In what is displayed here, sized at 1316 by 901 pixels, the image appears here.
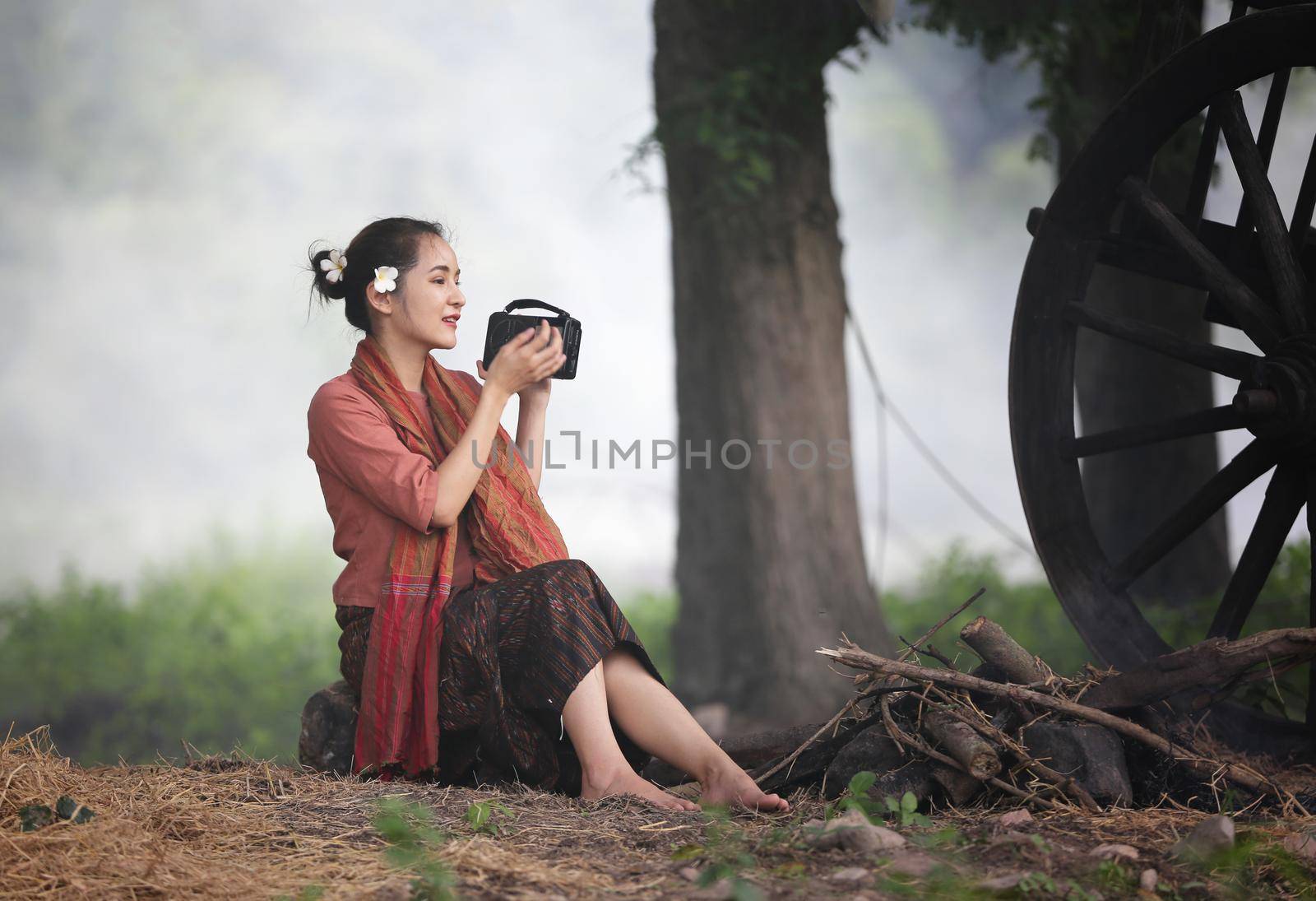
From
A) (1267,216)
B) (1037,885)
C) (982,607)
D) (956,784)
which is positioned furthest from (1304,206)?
(982,607)

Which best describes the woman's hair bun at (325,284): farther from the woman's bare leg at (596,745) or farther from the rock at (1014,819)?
the rock at (1014,819)

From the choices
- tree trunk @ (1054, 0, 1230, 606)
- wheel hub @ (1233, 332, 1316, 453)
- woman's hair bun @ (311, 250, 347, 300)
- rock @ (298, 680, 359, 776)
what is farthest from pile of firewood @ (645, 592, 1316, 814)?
tree trunk @ (1054, 0, 1230, 606)

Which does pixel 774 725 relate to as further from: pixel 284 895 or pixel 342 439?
pixel 284 895

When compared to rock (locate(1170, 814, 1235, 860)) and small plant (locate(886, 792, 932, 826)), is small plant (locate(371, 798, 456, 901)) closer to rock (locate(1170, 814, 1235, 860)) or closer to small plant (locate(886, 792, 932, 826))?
small plant (locate(886, 792, 932, 826))

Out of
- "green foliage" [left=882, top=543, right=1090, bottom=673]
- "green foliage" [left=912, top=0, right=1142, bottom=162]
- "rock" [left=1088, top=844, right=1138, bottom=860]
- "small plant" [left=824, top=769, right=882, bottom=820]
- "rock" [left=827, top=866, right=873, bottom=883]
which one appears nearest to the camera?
"rock" [left=827, top=866, right=873, bottom=883]

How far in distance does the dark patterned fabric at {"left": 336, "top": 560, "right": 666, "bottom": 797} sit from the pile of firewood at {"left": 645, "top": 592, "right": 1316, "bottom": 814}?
0.51 meters

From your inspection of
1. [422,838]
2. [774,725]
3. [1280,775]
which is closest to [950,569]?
[774,725]

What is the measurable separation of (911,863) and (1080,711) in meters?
0.75

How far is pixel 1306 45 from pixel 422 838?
2534 millimetres

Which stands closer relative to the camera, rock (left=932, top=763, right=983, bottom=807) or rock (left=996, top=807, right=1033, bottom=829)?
rock (left=996, top=807, right=1033, bottom=829)

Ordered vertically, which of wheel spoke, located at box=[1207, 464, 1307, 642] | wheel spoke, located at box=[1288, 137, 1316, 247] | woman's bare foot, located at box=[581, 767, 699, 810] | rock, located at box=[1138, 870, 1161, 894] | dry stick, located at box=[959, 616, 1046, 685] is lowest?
rock, located at box=[1138, 870, 1161, 894]

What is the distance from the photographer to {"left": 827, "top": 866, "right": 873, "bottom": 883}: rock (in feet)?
6.29

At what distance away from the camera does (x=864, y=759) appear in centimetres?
263

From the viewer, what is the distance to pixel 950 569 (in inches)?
320
